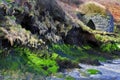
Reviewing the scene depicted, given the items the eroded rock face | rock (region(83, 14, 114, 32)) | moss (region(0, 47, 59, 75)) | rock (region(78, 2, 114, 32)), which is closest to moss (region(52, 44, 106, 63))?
the eroded rock face

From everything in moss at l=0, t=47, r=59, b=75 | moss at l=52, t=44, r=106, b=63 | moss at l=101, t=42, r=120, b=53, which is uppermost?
moss at l=0, t=47, r=59, b=75

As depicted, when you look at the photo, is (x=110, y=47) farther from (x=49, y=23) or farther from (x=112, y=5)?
(x=112, y=5)

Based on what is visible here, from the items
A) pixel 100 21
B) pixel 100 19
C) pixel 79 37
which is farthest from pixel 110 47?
pixel 100 19

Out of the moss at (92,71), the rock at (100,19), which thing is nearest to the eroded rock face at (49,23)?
the moss at (92,71)

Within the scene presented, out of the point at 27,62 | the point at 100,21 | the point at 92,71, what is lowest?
the point at 92,71

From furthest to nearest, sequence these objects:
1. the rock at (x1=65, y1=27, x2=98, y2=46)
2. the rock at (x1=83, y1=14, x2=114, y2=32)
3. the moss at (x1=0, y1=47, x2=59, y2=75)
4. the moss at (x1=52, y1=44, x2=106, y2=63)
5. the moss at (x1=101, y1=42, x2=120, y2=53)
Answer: the rock at (x1=83, y1=14, x2=114, y2=32), the moss at (x1=101, y1=42, x2=120, y2=53), the rock at (x1=65, y1=27, x2=98, y2=46), the moss at (x1=52, y1=44, x2=106, y2=63), the moss at (x1=0, y1=47, x2=59, y2=75)

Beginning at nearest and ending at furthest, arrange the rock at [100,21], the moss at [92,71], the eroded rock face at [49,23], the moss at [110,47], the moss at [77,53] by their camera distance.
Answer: the moss at [92,71] → the eroded rock face at [49,23] → the moss at [77,53] → the moss at [110,47] → the rock at [100,21]

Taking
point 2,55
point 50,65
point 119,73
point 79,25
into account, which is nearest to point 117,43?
point 79,25

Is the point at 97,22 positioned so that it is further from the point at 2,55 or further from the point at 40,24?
the point at 2,55

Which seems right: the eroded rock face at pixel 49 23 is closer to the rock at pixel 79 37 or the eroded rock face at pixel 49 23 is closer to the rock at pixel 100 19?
the rock at pixel 79 37

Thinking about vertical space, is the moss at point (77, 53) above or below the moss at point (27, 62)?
below

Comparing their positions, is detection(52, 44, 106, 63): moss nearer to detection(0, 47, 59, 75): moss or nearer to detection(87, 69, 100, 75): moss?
detection(87, 69, 100, 75): moss

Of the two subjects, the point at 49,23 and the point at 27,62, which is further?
the point at 49,23

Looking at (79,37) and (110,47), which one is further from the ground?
(79,37)
